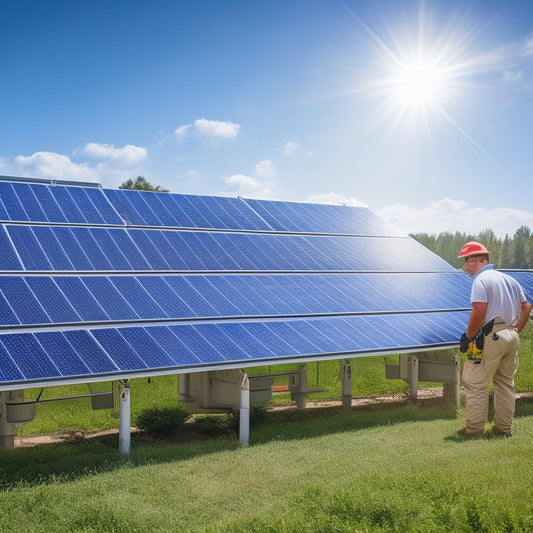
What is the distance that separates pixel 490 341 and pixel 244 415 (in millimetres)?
5120

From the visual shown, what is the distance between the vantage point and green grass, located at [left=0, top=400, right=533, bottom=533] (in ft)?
29.0

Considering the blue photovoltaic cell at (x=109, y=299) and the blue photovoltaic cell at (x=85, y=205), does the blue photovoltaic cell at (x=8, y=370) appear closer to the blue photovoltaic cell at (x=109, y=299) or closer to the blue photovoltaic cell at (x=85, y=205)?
the blue photovoltaic cell at (x=109, y=299)

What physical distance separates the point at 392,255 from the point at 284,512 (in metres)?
14.4

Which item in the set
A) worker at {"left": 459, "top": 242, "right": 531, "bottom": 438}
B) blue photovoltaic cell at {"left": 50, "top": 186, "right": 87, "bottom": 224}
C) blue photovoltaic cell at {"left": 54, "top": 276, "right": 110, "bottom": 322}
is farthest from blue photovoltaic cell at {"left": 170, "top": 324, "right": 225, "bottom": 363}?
blue photovoltaic cell at {"left": 50, "top": 186, "right": 87, "bottom": 224}

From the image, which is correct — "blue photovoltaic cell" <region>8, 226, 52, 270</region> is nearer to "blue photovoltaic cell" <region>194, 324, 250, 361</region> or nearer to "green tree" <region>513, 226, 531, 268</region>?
"blue photovoltaic cell" <region>194, 324, 250, 361</region>

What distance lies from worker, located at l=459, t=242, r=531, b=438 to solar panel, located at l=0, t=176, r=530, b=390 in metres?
3.06

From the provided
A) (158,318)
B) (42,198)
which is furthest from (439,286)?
(42,198)

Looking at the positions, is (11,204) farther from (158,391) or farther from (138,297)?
(158,391)

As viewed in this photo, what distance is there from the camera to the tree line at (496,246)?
4124 inches

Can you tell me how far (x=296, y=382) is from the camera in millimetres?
18828

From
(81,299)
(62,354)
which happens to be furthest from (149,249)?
(62,354)

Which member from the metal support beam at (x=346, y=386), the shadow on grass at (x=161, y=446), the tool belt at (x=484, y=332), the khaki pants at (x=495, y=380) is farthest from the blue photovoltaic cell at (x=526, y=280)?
the tool belt at (x=484, y=332)

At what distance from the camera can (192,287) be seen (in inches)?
649

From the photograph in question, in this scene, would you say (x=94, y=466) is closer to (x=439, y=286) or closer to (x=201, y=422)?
(x=201, y=422)
